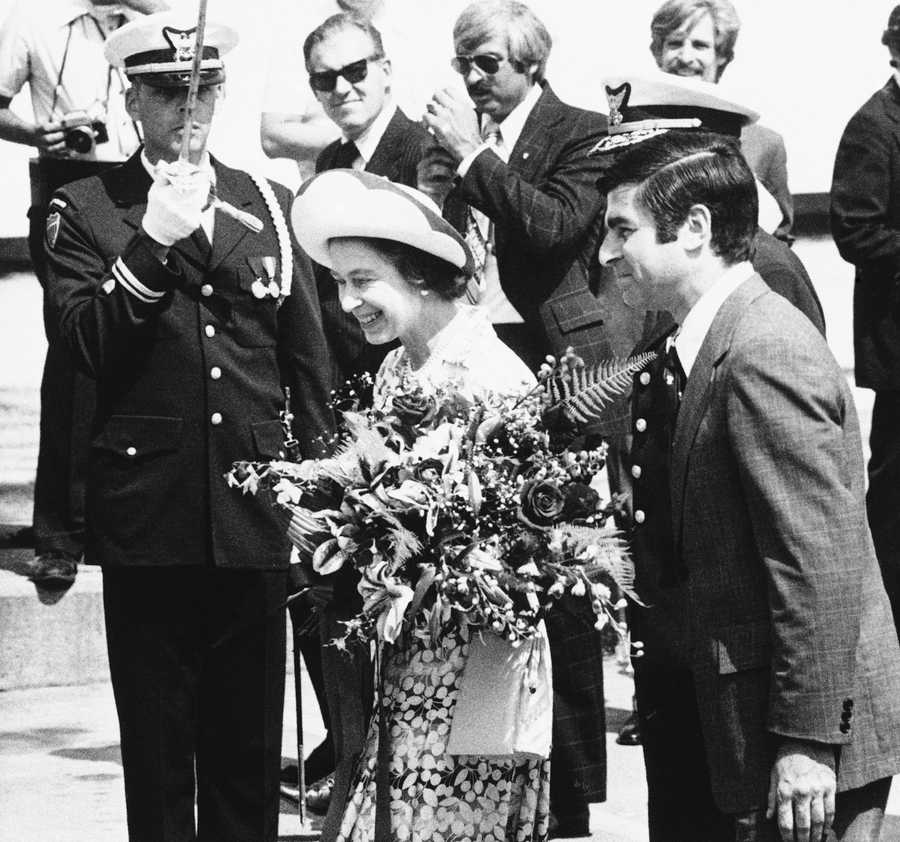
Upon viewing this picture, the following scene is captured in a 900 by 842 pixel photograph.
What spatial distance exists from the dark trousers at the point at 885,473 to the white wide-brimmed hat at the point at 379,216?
10.4 ft

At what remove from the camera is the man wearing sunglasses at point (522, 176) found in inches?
242

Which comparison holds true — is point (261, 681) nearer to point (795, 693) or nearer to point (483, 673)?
point (483, 673)

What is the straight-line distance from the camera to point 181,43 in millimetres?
5031

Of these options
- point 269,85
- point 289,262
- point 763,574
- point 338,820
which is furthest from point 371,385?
point 269,85

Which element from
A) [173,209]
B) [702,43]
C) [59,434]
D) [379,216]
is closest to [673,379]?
[379,216]

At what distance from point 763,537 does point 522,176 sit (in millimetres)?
2973

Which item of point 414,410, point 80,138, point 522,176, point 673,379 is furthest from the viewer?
point 80,138

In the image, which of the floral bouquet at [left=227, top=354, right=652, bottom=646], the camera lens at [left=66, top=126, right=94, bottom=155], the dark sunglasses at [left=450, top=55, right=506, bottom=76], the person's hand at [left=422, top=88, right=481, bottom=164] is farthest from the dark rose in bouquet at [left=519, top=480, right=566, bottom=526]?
the camera lens at [left=66, top=126, right=94, bottom=155]

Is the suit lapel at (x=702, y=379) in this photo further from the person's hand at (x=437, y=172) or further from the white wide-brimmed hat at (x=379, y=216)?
the person's hand at (x=437, y=172)

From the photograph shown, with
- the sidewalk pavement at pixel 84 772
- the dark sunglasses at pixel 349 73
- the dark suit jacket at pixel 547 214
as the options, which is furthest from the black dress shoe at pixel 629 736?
the dark sunglasses at pixel 349 73

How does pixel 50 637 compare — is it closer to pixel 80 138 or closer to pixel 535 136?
pixel 80 138

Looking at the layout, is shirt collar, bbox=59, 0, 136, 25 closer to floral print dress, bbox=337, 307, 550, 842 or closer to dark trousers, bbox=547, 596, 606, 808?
dark trousers, bbox=547, 596, 606, 808

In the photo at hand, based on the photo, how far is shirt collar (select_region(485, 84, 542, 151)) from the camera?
6484 mm

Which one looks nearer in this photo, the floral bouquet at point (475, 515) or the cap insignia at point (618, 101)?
the floral bouquet at point (475, 515)
